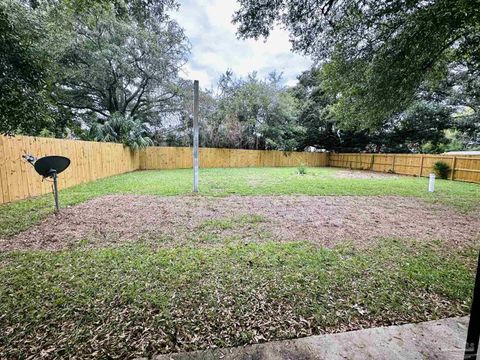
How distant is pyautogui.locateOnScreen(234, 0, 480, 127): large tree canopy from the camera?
395cm

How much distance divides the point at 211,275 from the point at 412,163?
15.1 metres

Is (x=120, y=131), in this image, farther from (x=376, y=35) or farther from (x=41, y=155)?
(x=376, y=35)

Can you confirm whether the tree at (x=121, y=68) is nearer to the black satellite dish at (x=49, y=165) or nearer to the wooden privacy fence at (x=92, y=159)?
the wooden privacy fence at (x=92, y=159)

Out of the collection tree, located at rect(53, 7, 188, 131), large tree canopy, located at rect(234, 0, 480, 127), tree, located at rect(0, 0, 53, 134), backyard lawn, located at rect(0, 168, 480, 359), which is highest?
tree, located at rect(53, 7, 188, 131)

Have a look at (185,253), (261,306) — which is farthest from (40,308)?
(261,306)

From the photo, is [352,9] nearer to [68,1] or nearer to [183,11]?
[183,11]

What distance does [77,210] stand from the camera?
4.71 metres

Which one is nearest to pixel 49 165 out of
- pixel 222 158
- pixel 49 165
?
pixel 49 165

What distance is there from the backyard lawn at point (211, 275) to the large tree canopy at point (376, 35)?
3.06 m

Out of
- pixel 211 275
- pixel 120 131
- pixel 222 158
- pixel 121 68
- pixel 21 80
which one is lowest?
pixel 211 275

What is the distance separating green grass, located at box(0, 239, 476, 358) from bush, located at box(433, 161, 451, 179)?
10.6m

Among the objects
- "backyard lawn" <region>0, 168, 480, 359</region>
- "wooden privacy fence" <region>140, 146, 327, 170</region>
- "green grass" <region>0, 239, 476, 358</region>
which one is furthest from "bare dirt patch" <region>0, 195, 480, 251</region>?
"wooden privacy fence" <region>140, 146, 327, 170</region>

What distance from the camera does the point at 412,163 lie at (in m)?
13.2

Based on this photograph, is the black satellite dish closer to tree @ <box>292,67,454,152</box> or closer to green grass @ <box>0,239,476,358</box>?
green grass @ <box>0,239,476,358</box>
